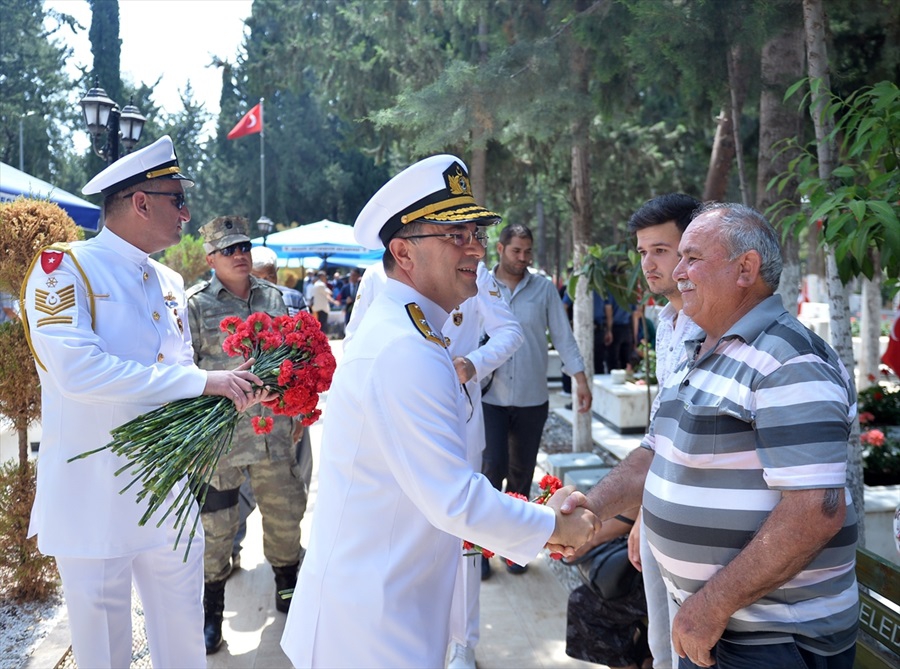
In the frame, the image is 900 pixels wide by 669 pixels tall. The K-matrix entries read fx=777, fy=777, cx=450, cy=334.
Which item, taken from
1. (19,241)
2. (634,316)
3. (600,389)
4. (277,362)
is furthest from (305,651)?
(634,316)

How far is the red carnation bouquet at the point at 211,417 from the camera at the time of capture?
2.70m

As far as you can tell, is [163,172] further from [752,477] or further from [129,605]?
[752,477]

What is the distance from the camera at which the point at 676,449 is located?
6.96 ft

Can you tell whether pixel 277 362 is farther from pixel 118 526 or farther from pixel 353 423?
pixel 353 423

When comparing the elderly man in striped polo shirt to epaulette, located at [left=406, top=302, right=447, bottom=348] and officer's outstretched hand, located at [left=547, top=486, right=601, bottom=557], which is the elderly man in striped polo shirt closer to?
officer's outstretched hand, located at [left=547, top=486, right=601, bottom=557]

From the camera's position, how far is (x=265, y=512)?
180 inches

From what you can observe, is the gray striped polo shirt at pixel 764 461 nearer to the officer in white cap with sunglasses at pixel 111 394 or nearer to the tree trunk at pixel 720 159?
the officer in white cap with sunglasses at pixel 111 394

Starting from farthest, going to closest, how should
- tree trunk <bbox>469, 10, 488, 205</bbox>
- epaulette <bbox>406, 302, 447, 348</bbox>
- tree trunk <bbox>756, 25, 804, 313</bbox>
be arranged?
tree trunk <bbox>469, 10, 488, 205</bbox>
tree trunk <bbox>756, 25, 804, 313</bbox>
epaulette <bbox>406, 302, 447, 348</bbox>

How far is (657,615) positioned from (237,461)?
2456 mm

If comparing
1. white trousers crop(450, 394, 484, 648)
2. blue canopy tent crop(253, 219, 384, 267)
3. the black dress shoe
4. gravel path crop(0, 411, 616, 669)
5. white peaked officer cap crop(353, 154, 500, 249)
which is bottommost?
gravel path crop(0, 411, 616, 669)

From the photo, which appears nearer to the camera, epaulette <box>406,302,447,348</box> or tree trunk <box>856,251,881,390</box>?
epaulette <box>406,302,447,348</box>

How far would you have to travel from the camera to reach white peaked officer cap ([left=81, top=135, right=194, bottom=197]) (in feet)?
9.97

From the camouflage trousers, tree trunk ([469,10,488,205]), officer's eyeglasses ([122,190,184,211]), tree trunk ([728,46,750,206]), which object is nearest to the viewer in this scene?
officer's eyeglasses ([122,190,184,211])

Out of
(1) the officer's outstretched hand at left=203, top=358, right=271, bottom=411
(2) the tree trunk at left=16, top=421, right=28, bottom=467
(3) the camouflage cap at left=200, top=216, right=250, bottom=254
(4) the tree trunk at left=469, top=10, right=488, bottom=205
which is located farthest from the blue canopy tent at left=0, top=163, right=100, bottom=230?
(1) the officer's outstretched hand at left=203, top=358, right=271, bottom=411
